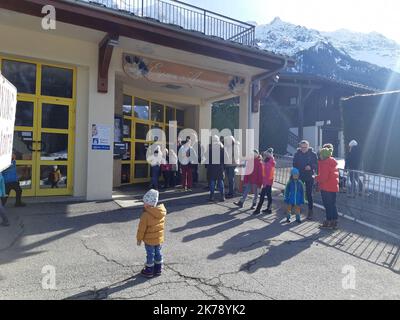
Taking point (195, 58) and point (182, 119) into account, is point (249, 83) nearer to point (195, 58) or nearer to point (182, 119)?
point (195, 58)

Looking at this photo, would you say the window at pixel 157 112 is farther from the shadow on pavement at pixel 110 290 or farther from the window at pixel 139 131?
the shadow on pavement at pixel 110 290

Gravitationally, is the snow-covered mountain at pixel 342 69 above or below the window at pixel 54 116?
above

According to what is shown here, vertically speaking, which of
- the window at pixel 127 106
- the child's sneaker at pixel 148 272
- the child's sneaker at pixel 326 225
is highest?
the window at pixel 127 106

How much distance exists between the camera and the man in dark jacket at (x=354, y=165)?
8780 mm

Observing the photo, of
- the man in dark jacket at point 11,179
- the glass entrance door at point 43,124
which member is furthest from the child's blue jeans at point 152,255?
the glass entrance door at point 43,124

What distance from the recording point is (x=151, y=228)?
4199mm

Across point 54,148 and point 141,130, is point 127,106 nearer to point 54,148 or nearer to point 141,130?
point 141,130

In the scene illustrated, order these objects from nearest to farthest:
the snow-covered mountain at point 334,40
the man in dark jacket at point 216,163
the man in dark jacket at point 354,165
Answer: the man in dark jacket at point 354,165 → the man in dark jacket at point 216,163 → the snow-covered mountain at point 334,40

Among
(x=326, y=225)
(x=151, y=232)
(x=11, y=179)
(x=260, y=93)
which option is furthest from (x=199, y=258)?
(x=260, y=93)

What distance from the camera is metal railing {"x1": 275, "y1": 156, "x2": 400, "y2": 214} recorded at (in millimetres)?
8062

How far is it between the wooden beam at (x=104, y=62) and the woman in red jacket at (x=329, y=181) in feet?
17.3

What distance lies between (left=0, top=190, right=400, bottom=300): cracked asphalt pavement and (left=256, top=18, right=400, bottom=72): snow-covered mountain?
10470cm

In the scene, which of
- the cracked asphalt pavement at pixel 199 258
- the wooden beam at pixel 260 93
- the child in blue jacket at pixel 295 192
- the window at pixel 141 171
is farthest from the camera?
the window at pixel 141 171
